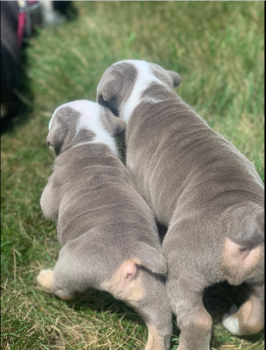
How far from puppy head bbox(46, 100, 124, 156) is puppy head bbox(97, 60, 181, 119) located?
5.9 inches

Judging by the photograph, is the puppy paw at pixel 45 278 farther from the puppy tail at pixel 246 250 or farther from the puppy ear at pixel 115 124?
the puppy tail at pixel 246 250

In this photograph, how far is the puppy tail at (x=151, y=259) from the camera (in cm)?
255

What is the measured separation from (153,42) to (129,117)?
2.63 meters

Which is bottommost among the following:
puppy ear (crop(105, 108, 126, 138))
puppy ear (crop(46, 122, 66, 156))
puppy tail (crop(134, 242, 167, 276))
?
puppy tail (crop(134, 242, 167, 276))

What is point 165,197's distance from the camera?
9.81 feet

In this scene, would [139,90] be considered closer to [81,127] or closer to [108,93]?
[108,93]

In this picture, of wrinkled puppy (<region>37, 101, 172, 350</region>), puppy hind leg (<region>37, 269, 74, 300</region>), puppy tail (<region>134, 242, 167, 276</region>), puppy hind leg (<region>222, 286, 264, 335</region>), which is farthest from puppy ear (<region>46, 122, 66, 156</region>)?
puppy hind leg (<region>222, 286, 264, 335</region>)

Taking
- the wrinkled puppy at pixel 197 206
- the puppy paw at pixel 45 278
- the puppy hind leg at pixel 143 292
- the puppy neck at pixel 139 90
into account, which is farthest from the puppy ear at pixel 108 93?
the puppy hind leg at pixel 143 292

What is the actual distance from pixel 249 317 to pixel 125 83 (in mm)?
1947

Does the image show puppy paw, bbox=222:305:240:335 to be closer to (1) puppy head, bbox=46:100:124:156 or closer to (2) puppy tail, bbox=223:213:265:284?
(2) puppy tail, bbox=223:213:265:284

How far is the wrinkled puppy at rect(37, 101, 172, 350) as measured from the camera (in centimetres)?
264

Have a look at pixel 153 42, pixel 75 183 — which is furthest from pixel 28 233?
pixel 153 42

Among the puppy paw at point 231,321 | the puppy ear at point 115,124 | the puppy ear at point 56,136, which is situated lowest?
the puppy paw at point 231,321

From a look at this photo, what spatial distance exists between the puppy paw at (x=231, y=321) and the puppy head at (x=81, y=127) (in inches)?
56.9
